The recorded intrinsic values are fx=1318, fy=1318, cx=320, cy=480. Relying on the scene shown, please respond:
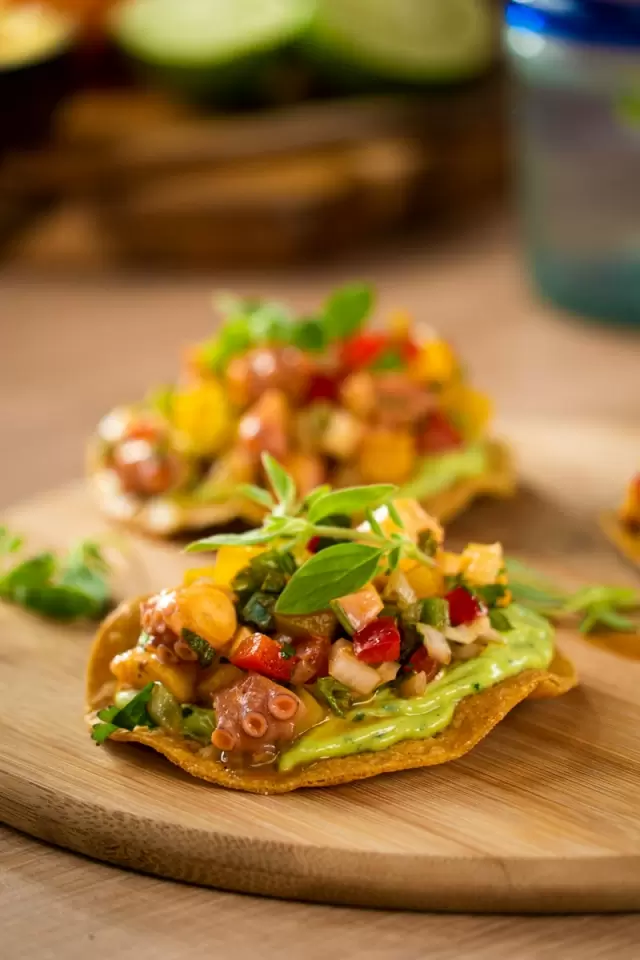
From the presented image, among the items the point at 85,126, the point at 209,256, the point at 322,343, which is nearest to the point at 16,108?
the point at 85,126

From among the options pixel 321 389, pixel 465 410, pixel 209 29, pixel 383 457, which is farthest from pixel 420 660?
pixel 209 29

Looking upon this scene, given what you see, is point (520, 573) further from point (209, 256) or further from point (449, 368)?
point (209, 256)

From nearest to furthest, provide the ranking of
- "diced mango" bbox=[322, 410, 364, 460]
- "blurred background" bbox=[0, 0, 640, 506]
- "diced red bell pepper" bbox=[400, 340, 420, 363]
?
"diced mango" bbox=[322, 410, 364, 460] < "diced red bell pepper" bbox=[400, 340, 420, 363] < "blurred background" bbox=[0, 0, 640, 506]

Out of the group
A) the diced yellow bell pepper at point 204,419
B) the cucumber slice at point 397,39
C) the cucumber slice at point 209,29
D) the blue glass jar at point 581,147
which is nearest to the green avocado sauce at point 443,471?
the diced yellow bell pepper at point 204,419

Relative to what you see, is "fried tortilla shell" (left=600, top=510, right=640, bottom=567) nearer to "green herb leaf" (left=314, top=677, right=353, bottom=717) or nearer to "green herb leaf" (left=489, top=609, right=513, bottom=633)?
"green herb leaf" (left=489, top=609, right=513, bottom=633)

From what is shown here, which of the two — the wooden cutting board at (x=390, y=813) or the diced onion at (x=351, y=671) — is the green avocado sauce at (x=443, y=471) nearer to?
the wooden cutting board at (x=390, y=813)

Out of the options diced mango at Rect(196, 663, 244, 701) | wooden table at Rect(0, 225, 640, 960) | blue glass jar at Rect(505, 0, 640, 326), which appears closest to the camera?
wooden table at Rect(0, 225, 640, 960)

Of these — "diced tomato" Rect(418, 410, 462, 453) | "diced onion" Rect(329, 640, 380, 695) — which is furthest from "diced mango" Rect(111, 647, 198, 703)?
"diced tomato" Rect(418, 410, 462, 453)
